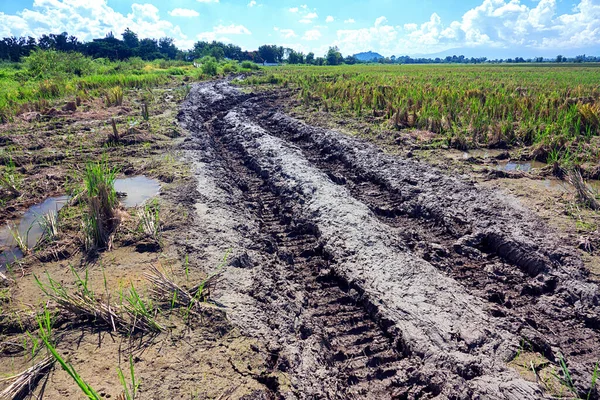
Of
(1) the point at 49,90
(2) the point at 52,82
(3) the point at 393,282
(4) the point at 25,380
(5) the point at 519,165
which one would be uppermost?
(2) the point at 52,82

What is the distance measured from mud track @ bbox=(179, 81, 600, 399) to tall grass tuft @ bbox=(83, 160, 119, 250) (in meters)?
0.96

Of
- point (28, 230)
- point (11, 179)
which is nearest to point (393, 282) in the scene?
point (28, 230)

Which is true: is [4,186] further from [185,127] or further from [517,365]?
Answer: [517,365]

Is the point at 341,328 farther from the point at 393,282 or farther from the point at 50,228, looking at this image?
the point at 50,228

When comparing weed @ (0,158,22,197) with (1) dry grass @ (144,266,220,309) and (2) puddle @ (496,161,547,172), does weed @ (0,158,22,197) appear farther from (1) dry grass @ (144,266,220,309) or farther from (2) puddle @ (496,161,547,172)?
(2) puddle @ (496,161,547,172)

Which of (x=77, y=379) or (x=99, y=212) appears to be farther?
(x=99, y=212)

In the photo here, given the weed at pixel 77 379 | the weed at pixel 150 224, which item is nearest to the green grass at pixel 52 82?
the weed at pixel 150 224

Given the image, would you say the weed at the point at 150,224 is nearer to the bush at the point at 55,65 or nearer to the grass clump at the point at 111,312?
the grass clump at the point at 111,312

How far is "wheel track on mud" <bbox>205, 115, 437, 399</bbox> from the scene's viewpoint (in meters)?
2.48

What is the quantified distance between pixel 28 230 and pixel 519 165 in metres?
7.93

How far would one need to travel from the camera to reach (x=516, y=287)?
11.2ft

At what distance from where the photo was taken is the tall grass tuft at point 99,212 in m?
3.86

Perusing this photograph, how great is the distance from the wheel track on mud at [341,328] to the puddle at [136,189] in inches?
81.6

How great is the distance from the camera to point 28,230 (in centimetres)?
392
